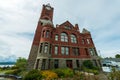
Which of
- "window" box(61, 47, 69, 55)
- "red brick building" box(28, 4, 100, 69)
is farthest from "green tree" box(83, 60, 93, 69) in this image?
"window" box(61, 47, 69, 55)

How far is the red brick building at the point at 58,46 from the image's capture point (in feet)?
75.9

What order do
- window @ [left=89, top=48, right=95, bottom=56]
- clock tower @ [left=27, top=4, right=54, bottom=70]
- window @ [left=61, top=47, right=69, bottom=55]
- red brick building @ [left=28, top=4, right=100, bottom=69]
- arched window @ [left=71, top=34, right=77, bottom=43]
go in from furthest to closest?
window @ [left=89, top=48, right=95, bottom=56] < arched window @ [left=71, top=34, right=77, bottom=43] < window @ [left=61, top=47, right=69, bottom=55] < clock tower @ [left=27, top=4, right=54, bottom=70] < red brick building @ [left=28, top=4, right=100, bottom=69]

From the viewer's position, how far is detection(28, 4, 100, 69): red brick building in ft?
75.9

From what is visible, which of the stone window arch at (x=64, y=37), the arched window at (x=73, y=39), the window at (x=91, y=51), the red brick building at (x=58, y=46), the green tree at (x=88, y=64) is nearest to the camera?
the red brick building at (x=58, y=46)

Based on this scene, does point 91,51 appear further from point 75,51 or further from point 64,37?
point 64,37

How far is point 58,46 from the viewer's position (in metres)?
25.4

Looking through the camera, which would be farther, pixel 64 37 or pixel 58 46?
pixel 64 37

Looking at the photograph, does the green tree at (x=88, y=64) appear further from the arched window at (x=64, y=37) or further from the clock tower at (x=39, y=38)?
the clock tower at (x=39, y=38)

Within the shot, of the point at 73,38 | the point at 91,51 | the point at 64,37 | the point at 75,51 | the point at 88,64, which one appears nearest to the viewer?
the point at 88,64

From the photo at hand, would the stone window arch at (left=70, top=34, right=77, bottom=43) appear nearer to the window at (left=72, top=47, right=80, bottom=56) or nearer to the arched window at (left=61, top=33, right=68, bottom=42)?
the arched window at (left=61, top=33, right=68, bottom=42)

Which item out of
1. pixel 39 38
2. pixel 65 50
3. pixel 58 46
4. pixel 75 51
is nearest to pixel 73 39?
pixel 75 51

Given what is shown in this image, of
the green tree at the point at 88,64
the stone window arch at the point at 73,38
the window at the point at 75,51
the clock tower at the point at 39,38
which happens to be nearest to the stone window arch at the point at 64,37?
the stone window arch at the point at 73,38

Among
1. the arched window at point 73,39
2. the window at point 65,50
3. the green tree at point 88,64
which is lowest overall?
the green tree at point 88,64

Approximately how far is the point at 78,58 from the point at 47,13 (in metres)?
16.9
